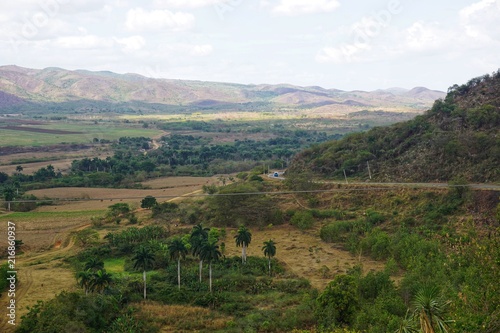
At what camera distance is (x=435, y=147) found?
6569 centimetres

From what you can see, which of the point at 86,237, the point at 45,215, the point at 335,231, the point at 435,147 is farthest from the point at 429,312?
the point at 45,215

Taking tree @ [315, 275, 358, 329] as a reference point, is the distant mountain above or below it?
above

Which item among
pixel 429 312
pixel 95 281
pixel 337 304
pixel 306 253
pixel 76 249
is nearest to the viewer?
pixel 429 312

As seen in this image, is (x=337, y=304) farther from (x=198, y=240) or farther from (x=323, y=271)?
(x=198, y=240)

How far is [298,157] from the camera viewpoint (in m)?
84.7

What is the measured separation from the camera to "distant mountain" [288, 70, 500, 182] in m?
60.0

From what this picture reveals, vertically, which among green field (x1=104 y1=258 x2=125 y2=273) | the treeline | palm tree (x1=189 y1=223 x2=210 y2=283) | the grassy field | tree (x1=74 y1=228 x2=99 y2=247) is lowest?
green field (x1=104 y1=258 x2=125 y2=273)

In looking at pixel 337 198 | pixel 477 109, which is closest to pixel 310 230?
Answer: pixel 337 198

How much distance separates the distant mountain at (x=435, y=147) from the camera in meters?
60.0

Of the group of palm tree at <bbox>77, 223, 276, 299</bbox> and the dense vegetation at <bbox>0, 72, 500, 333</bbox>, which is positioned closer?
the dense vegetation at <bbox>0, 72, 500, 333</bbox>

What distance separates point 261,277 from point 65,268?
19278 millimetres

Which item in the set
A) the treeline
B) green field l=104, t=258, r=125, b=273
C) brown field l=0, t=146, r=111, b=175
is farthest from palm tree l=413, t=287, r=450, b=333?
brown field l=0, t=146, r=111, b=175

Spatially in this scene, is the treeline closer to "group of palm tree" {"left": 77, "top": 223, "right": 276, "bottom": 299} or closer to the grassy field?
the grassy field

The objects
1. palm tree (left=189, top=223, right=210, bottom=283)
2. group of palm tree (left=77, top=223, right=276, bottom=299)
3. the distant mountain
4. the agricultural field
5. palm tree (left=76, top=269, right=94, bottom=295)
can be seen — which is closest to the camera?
palm tree (left=76, top=269, right=94, bottom=295)
